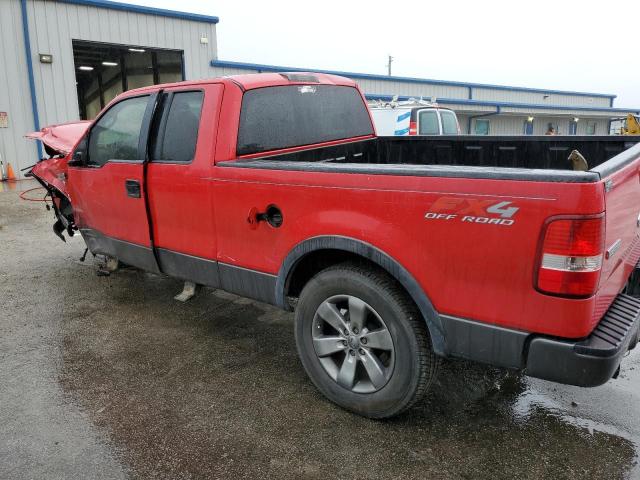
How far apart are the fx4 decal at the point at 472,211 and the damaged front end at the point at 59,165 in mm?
4146

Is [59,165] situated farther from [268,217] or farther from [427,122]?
[427,122]

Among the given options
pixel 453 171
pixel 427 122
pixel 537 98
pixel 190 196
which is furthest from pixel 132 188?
pixel 537 98

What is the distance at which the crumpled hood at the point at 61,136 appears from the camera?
546 centimetres

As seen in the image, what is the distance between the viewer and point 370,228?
→ 2.63m

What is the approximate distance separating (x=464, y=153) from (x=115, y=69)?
22281mm

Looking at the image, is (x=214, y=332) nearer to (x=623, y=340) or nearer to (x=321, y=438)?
(x=321, y=438)

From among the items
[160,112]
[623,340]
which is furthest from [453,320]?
[160,112]

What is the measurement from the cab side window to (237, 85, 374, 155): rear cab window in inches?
42.5

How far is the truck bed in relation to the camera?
3583 mm

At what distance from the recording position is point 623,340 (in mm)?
2246

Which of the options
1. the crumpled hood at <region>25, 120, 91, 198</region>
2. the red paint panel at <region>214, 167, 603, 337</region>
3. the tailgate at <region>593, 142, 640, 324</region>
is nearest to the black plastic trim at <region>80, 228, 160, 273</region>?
the crumpled hood at <region>25, 120, 91, 198</region>

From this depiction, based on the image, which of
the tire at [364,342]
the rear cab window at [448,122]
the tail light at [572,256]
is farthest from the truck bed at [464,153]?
the rear cab window at [448,122]

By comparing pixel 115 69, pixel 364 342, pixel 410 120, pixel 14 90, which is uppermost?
pixel 115 69

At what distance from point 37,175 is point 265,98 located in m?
3.60
